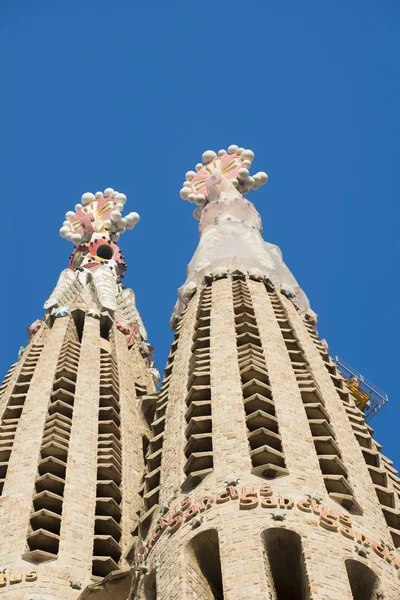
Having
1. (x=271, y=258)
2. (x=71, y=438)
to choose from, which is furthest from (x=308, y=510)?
(x=271, y=258)

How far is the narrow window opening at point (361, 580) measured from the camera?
39.9m

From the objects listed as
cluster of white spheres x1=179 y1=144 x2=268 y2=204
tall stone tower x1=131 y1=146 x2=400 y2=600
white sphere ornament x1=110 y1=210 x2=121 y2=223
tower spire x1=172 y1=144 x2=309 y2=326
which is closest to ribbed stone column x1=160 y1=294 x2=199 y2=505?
tall stone tower x1=131 y1=146 x2=400 y2=600

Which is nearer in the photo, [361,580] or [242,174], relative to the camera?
[361,580]

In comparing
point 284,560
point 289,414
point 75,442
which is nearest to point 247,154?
point 75,442

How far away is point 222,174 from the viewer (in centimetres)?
8025

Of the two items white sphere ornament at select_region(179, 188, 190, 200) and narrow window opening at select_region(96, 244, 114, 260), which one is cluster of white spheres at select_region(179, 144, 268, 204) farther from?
narrow window opening at select_region(96, 244, 114, 260)

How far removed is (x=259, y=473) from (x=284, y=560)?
348cm

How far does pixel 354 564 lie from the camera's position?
40188 millimetres

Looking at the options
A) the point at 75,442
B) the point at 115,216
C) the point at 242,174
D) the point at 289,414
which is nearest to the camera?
the point at 289,414

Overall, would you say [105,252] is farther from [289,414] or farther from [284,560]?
[284,560]

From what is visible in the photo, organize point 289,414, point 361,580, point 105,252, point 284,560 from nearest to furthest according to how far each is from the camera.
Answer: point 361,580 → point 284,560 → point 289,414 → point 105,252

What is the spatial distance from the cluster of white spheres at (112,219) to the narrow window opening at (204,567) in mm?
47383

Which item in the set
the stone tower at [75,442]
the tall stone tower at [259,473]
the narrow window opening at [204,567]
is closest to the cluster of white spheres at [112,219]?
the stone tower at [75,442]

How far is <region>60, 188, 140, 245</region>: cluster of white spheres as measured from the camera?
289 feet
